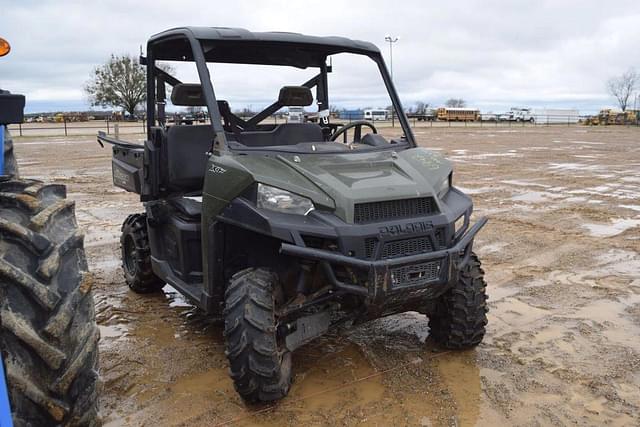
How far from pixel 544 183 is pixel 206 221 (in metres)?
10.7

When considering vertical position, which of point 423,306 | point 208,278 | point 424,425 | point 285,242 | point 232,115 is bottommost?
point 424,425

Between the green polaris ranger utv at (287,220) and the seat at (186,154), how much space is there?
0.4 inches

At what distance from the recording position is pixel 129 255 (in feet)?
19.5

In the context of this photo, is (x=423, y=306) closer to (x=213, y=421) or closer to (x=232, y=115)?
(x=213, y=421)

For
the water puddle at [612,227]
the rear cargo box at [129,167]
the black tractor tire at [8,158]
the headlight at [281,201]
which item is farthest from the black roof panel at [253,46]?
the water puddle at [612,227]

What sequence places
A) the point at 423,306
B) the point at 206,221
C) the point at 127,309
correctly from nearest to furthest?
the point at 206,221 → the point at 423,306 → the point at 127,309

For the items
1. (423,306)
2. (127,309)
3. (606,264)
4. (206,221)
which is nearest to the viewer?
(206,221)

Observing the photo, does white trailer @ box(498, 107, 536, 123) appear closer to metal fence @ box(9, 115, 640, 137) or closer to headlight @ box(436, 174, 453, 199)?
metal fence @ box(9, 115, 640, 137)

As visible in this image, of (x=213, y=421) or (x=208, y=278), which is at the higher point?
(x=208, y=278)

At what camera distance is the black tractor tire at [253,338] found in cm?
347

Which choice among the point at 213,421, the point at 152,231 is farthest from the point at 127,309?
the point at 213,421

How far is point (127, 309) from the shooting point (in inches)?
215

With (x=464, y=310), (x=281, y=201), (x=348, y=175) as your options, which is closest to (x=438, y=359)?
(x=464, y=310)

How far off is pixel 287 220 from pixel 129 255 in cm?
303
